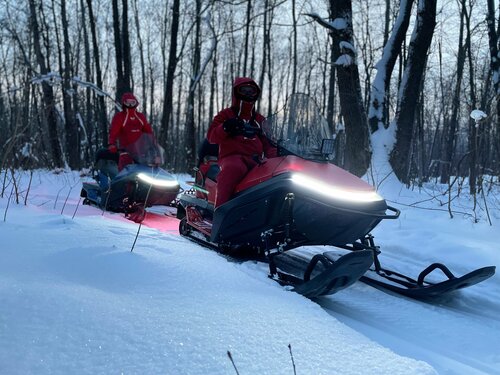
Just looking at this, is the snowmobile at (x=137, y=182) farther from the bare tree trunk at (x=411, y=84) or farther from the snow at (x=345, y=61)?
the bare tree trunk at (x=411, y=84)

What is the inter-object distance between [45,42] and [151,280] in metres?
20.6

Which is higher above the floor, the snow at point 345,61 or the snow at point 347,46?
the snow at point 347,46

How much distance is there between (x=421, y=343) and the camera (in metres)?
2.43

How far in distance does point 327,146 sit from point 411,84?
520cm

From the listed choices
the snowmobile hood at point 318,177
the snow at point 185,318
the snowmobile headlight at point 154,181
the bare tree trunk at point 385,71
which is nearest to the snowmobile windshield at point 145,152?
the snowmobile headlight at point 154,181

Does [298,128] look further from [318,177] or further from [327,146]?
[318,177]

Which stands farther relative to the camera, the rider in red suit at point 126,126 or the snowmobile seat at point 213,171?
the rider in red suit at point 126,126

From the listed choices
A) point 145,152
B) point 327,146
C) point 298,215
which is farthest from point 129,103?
point 298,215

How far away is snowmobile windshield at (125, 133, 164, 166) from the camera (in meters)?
6.61

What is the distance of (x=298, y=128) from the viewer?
3.79 m

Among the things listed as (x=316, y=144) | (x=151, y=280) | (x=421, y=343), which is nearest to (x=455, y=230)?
(x=316, y=144)

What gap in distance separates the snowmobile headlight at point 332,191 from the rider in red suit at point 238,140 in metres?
0.73

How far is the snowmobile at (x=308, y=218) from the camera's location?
2959 mm

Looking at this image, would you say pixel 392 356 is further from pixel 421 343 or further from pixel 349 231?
pixel 349 231
